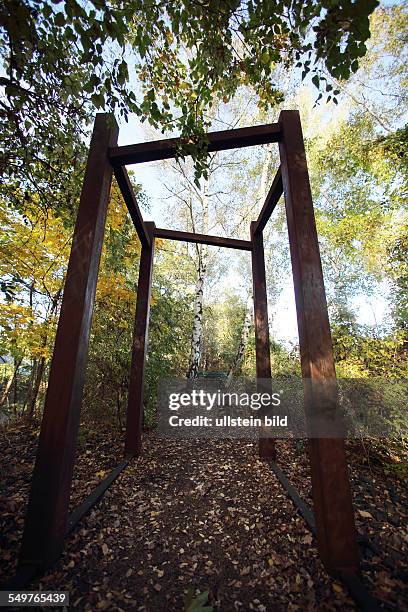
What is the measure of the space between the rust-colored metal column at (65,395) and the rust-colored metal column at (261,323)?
2.17 m

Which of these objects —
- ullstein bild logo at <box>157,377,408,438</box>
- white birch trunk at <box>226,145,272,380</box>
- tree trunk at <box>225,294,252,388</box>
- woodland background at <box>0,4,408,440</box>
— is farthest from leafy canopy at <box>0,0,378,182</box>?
tree trunk at <box>225,294,252,388</box>

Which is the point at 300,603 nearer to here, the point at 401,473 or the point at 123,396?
the point at 401,473

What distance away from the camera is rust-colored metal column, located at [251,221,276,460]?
3.08m

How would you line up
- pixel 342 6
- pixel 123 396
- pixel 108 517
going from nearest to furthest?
pixel 342 6, pixel 108 517, pixel 123 396

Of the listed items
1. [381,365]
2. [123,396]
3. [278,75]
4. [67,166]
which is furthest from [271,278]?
[67,166]

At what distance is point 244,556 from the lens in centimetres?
160

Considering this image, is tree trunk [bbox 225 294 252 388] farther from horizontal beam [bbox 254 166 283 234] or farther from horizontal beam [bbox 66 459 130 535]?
horizontal beam [bbox 66 459 130 535]

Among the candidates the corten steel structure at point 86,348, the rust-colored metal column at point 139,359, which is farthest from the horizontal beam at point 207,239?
the corten steel structure at point 86,348

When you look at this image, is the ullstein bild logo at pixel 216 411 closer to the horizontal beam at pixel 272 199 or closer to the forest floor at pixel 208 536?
the forest floor at pixel 208 536

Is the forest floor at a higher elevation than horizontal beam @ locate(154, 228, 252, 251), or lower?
lower

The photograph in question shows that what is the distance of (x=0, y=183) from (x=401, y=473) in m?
4.77

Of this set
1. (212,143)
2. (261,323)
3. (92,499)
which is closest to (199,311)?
(261,323)

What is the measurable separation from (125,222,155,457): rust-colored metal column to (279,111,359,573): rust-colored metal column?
88.2 inches

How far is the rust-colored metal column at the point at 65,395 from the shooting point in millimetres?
1419
